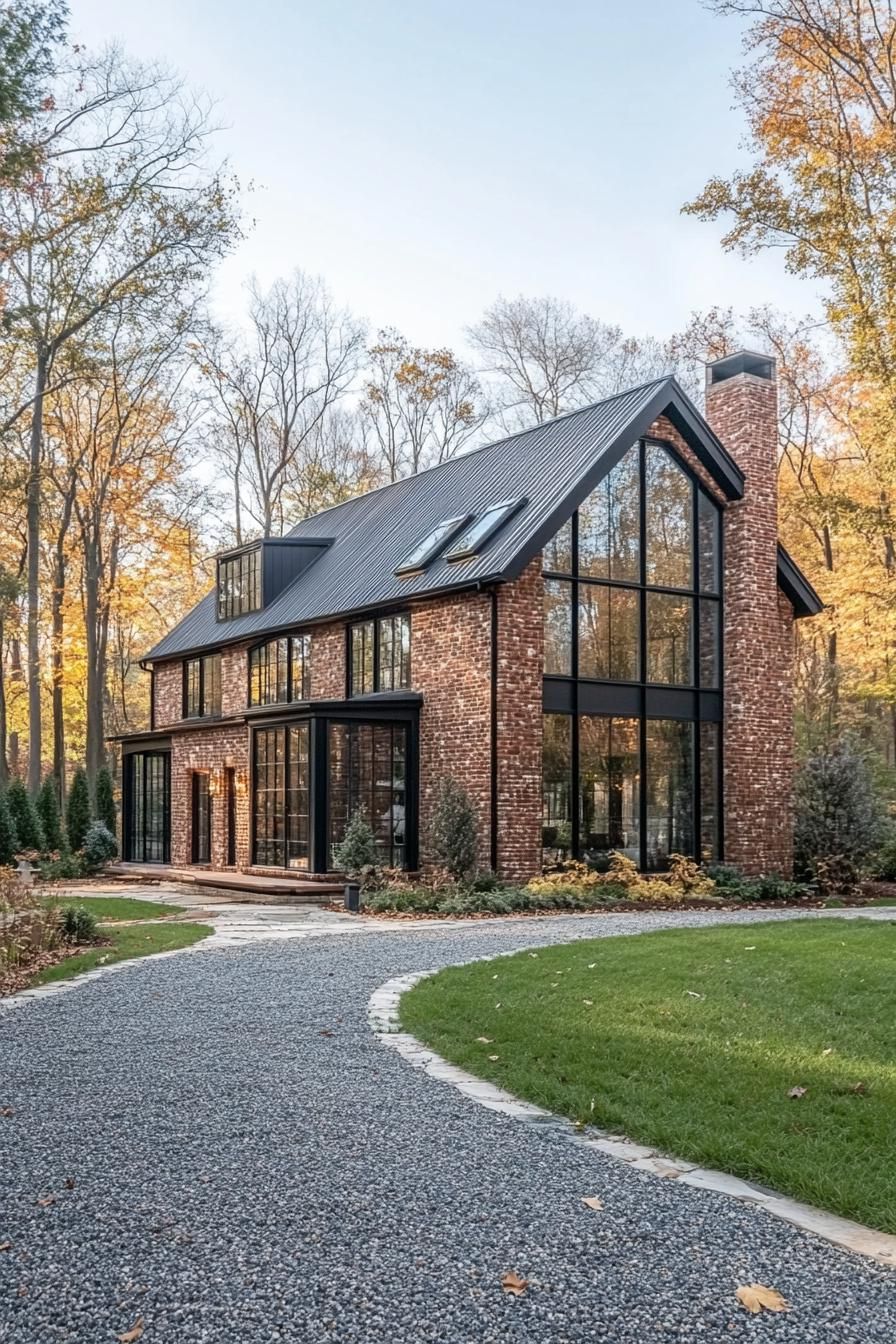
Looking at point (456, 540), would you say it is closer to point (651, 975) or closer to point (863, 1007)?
point (651, 975)

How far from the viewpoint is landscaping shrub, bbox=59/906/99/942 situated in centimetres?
1011

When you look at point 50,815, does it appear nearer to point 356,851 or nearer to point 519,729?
point 356,851

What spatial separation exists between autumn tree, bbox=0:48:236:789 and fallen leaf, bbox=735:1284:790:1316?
63.4ft

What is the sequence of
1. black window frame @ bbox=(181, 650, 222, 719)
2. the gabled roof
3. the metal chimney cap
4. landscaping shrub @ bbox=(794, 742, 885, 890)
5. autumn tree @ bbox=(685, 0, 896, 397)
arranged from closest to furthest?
the gabled roof < landscaping shrub @ bbox=(794, 742, 885, 890) < the metal chimney cap < autumn tree @ bbox=(685, 0, 896, 397) < black window frame @ bbox=(181, 650, 222, 719)

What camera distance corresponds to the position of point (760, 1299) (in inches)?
118

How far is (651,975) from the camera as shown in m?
7.84

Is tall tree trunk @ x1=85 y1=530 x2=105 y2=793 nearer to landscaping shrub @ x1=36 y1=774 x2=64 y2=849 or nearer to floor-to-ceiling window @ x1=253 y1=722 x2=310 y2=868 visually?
landscaping shrub @ x1=36 y1=774 x2=64 y2=849

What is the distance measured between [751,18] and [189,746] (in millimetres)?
16084

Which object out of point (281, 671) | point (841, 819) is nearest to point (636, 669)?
point (841, 819)

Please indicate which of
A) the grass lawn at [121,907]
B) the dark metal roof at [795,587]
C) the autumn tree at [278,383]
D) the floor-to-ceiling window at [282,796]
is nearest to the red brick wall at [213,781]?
the floor-to-ceiling window at [282,796]

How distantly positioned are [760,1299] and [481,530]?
13.2 metres

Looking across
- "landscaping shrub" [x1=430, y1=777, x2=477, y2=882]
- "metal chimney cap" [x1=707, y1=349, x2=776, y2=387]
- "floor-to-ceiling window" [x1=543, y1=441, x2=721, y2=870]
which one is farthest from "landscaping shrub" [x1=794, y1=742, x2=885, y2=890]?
"metal chimney cap" [x1=707, y1=349, x2=776, y2=387]

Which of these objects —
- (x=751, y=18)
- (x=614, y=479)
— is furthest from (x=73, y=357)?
(x=751, y=18)

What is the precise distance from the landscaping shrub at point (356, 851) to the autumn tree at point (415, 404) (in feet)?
60.1
